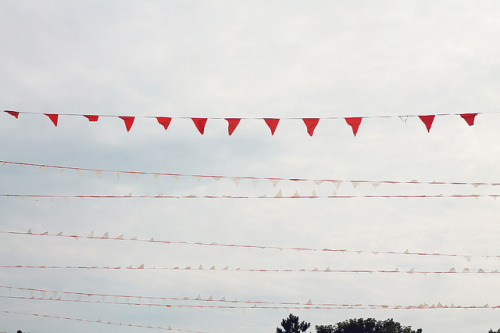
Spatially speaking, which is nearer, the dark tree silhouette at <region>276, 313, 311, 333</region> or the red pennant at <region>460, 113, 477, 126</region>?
the red pennant at <region>460, 113, 477, 126</region>

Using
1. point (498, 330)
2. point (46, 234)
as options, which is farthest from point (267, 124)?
point (498, 330)

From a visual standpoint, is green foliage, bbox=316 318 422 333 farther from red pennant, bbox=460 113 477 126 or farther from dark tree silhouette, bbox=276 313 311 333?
red pennant, bbox=460 113 477 126

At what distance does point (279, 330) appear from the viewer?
70562 mm

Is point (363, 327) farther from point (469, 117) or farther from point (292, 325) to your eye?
point (469, 117)

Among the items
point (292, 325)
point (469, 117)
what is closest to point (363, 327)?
point (292, 325)

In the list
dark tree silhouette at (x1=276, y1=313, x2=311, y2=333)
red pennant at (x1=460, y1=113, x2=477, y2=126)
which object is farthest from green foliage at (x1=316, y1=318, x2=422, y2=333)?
red pennant at (x1=460, y1=113, x2=477, y2=126)

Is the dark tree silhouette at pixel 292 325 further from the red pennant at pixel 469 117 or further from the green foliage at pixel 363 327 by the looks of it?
the red pennant at pixel 469 117

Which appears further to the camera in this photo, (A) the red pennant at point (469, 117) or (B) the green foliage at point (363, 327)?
(B) the green foliage at point (363, 327)

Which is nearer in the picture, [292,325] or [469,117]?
[469,117]

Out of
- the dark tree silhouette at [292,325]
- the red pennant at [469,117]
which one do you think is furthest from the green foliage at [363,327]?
the red pennant at [469,117]

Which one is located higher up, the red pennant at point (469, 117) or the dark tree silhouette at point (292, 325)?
the dark tree silhouette at point (292, 325)

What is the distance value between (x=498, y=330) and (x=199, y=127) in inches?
2900

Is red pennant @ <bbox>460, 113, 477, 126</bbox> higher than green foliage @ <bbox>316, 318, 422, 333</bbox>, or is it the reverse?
green foliage @ <bbox>316, 318, 422, 333</bbox>

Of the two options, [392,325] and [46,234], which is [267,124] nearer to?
[46,234]
